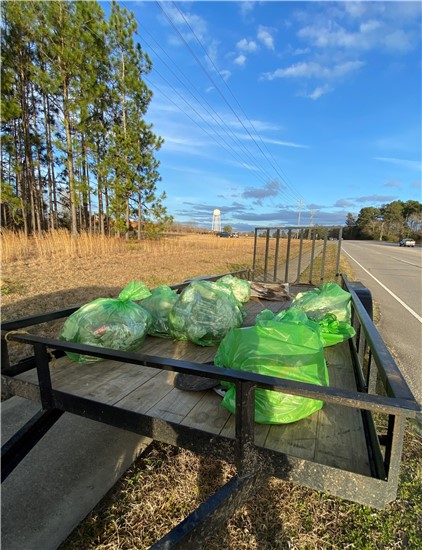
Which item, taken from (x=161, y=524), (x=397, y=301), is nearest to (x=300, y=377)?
(x=161, y=524)

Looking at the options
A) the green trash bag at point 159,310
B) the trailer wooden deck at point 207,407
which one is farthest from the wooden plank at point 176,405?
the green trash bag at point 159,310

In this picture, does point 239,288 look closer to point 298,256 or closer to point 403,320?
point 403,320

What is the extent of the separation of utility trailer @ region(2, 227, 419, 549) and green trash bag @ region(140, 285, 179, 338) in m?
0.67

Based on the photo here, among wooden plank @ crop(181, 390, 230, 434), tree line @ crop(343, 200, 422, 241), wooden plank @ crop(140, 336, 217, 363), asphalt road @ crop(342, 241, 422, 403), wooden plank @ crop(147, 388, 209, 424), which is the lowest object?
asphalt road @ crop(342, 241, 422, 403)

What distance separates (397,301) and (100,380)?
8.49 m

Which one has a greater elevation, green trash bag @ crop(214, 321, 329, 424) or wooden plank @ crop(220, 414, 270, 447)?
green trash bag @ crop(214, 321, 329, 424)

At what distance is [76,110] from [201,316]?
16.9 meters

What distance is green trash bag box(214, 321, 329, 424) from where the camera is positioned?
1561 millimetres

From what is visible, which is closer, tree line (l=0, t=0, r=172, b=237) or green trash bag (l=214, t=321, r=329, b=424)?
green trash bag (l=214, t=321, r=329, b=424)

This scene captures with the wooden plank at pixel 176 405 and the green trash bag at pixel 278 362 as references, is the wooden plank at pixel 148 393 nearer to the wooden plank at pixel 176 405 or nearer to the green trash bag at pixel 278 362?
the wooden plank at pixel 176 405

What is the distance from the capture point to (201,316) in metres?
2.71

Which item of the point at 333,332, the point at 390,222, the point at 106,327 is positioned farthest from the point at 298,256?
the point at 390,222

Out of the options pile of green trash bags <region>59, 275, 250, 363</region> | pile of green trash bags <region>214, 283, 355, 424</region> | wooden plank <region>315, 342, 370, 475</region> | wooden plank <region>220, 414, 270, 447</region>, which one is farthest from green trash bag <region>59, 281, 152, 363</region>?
wooden plank <region>315, 342, 370, 475</region>

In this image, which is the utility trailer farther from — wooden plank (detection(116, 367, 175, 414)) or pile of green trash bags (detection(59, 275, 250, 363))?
pile of green trash bags (detection(59, 275, 250, 363))
